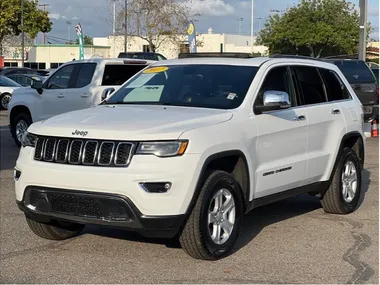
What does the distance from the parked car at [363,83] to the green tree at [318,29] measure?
34365mm

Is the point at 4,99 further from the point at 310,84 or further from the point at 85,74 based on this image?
the point at 310,84

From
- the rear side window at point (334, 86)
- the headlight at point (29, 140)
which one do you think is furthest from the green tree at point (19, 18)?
the headlight at point (29, 140)

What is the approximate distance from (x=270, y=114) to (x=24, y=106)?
863 centimetres

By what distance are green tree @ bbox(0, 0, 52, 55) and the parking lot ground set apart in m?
44.1

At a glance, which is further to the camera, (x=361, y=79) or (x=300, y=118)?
(x=361, y=79)

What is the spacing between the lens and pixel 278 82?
269 inches

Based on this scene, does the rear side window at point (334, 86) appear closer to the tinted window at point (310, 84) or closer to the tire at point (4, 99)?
the tinted window at point (310, 84)

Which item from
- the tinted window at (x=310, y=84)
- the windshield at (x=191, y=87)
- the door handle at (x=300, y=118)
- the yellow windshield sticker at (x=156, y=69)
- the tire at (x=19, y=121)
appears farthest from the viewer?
the tire at (x=19, y=121)

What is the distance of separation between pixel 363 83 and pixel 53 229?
40.9 feet

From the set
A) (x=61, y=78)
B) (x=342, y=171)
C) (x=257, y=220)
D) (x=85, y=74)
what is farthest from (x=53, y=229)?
(x=61, y=78)

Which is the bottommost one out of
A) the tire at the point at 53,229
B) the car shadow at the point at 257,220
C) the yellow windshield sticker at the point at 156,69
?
the car shadow at the point at 257,220

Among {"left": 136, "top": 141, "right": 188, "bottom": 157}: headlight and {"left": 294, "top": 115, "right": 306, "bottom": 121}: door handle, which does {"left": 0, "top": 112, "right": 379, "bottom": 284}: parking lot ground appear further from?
{"left": 294, "top": 115, "right": 306, "bottom": 121}: door handle

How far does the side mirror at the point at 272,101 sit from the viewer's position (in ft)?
20.3

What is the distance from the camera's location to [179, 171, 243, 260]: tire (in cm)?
539
